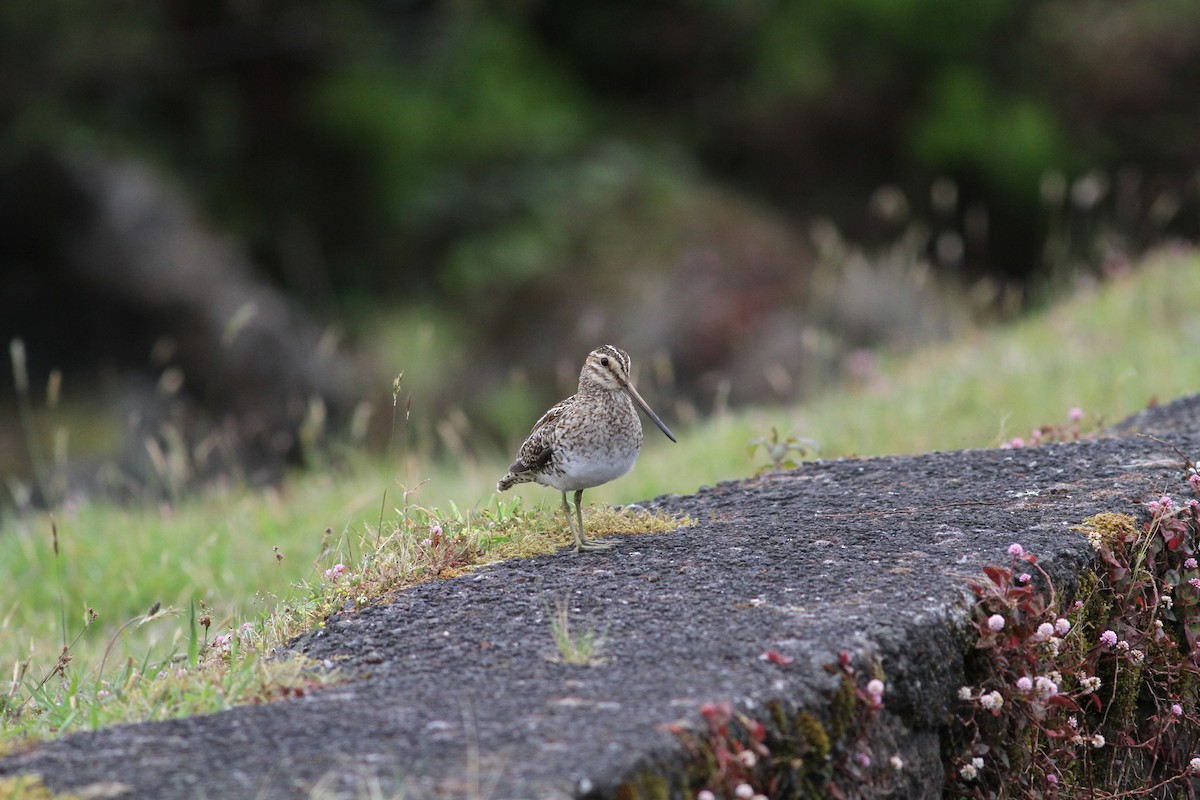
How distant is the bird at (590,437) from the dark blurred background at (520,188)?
26.1 ft

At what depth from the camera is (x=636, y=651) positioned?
3.21 meters

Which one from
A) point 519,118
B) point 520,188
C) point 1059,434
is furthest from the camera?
point 519,118

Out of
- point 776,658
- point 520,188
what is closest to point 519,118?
point 520,188

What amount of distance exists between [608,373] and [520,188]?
36.7ft

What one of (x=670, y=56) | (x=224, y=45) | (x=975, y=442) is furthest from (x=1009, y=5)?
(x=975, y=442)

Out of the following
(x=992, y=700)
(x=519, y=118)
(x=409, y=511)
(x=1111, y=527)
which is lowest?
(x=992, y=700)

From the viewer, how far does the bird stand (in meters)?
4.17

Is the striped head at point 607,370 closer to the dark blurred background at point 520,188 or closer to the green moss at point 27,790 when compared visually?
the green moss at point 27,790

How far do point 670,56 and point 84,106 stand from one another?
7.48 meters

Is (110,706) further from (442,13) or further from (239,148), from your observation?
(442,13)

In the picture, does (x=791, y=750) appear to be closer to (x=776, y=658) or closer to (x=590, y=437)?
(x=776, y=658)

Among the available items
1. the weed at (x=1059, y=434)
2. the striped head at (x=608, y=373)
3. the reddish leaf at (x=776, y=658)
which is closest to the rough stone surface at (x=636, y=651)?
the reddish leaf at (x=776, y=658)

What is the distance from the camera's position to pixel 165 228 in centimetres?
1363

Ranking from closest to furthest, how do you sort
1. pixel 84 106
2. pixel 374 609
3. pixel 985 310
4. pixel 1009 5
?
pixel 374 609, pixel 985 310, pixel 84 106, pixel 1009 5
